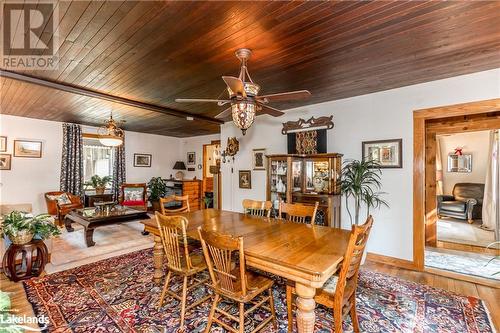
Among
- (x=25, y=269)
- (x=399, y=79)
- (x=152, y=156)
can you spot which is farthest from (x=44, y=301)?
(x=152, y=156)

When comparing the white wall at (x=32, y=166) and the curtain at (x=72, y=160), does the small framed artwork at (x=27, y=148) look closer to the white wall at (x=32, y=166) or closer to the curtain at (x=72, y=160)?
the white wall at (x=32, y=166)

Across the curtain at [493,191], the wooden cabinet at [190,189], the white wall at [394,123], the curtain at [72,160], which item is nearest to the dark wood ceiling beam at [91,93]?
the white wall at [394,123]

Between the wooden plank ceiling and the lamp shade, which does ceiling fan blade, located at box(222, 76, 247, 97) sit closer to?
the wooden plank ceiling

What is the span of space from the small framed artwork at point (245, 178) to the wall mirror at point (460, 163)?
20.7 ft

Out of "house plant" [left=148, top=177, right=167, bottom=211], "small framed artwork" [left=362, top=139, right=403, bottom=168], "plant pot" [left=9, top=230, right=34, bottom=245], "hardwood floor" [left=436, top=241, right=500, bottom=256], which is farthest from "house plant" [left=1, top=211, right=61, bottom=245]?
Result: "hardwood floor" [left=436, top=241, right=500, bottom=256]

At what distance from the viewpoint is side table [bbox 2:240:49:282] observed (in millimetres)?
2818

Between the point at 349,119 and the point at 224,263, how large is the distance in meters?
3.22

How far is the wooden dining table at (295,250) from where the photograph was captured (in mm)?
1552

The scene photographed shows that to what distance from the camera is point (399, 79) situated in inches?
125

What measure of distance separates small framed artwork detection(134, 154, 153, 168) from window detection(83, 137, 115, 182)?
679 mm

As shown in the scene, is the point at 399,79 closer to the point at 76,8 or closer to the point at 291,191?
the point at 291,191

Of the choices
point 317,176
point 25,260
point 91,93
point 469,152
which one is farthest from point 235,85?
point 469,152

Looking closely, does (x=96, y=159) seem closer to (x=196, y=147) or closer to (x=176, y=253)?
(x=196, y=147)

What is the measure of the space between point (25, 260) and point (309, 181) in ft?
13.3
